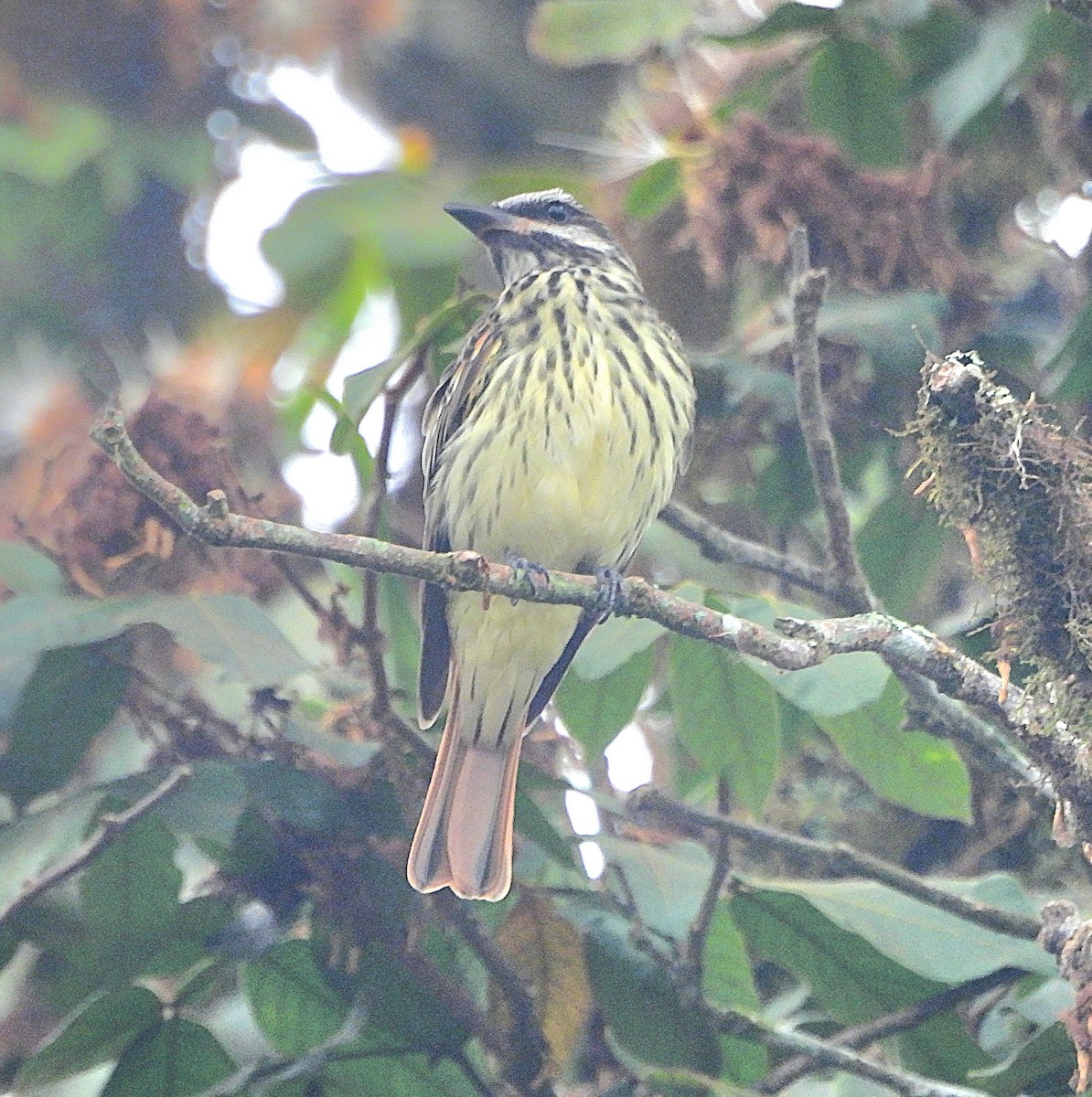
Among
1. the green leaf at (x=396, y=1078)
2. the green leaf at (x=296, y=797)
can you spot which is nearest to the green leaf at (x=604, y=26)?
the green leaf at (x=296, y=797)

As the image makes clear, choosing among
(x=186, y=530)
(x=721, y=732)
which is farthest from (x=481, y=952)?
(x=186, y=530)

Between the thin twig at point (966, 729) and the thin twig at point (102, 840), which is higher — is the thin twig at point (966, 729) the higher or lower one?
the higher one

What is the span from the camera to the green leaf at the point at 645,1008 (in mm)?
2953

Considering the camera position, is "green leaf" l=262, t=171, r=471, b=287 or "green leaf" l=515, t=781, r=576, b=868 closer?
"green leaf" l=515, t=781, r=576, b=868

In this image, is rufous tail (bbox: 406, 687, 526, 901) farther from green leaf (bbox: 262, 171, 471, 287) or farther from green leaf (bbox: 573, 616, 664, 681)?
green leaf (bbox: 262, 171, 471, 287)

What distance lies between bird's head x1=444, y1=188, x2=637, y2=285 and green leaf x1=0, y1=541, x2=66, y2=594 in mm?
1296

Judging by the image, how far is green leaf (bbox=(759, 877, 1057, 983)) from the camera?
9.25ft

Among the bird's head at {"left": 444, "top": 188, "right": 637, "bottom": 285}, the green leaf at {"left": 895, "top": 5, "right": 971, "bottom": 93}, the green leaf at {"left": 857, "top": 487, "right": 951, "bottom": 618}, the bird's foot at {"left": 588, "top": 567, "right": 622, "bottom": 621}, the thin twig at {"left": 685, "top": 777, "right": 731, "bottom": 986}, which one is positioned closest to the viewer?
the bird's foot at {"left": 588, "top": 567, "right": 622, "bottom": 621}

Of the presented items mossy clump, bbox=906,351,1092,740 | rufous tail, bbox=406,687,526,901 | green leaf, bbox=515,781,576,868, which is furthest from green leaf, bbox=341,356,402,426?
mossy clump, bbox=906,351,1092,740

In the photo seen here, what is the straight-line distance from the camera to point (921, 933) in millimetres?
2895

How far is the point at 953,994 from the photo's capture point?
3.04 meters

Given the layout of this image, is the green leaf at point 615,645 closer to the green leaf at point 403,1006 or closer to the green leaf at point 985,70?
the green leaf at point 403,1006

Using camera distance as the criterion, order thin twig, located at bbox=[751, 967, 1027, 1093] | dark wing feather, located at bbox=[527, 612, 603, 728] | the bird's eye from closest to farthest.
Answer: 1. thin twig, located at bbox=[751, 967, 1027, 1093]
2. dark wing feather, located at bbox=[527, 612, 603, 728]
3. the bird's eye

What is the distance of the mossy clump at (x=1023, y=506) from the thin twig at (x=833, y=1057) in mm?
736
